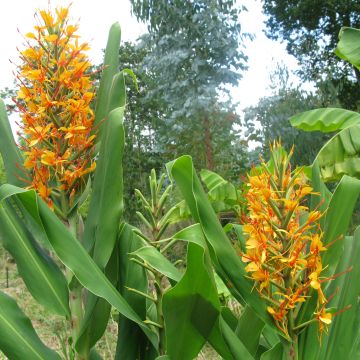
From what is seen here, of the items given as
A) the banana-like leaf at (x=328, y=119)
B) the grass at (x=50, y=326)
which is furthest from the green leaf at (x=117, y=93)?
the banana-like leaf at (x=328, y=119)

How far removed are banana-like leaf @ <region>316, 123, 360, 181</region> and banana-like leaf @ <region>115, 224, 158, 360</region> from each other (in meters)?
3.60

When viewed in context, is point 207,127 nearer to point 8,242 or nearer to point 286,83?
point 286,83

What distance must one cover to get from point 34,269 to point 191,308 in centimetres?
53

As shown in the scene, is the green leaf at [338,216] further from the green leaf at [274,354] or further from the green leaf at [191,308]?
the green leaf at [191,308]

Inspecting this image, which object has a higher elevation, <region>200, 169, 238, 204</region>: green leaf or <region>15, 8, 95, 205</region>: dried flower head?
<region>15, 8, 95, 205</region>: dried flower head

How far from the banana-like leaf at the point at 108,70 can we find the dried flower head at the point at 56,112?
0.08 metres

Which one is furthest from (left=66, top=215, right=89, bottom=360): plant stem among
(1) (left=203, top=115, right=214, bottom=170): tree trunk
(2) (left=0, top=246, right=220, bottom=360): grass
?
(1) (left=203, top=115, right=214, bottom=170): tree trunk

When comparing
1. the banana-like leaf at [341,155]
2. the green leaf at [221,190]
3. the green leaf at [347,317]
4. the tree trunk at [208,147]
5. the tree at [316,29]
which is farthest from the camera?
the tree at [316,29]

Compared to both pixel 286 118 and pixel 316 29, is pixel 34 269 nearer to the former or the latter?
pixel 286 118

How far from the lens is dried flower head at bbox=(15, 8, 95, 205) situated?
164 cm

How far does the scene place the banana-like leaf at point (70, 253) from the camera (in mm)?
1490

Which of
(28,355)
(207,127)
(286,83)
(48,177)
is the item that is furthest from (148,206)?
(286,83)

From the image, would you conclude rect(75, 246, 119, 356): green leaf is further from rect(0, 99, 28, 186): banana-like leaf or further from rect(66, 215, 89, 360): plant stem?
rect(0, 99, 28, 186): banana-like leaf

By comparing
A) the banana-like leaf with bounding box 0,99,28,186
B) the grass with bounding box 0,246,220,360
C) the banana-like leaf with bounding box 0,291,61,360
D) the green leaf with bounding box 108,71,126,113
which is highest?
the green leaf with bounding box 108,71,126,113
